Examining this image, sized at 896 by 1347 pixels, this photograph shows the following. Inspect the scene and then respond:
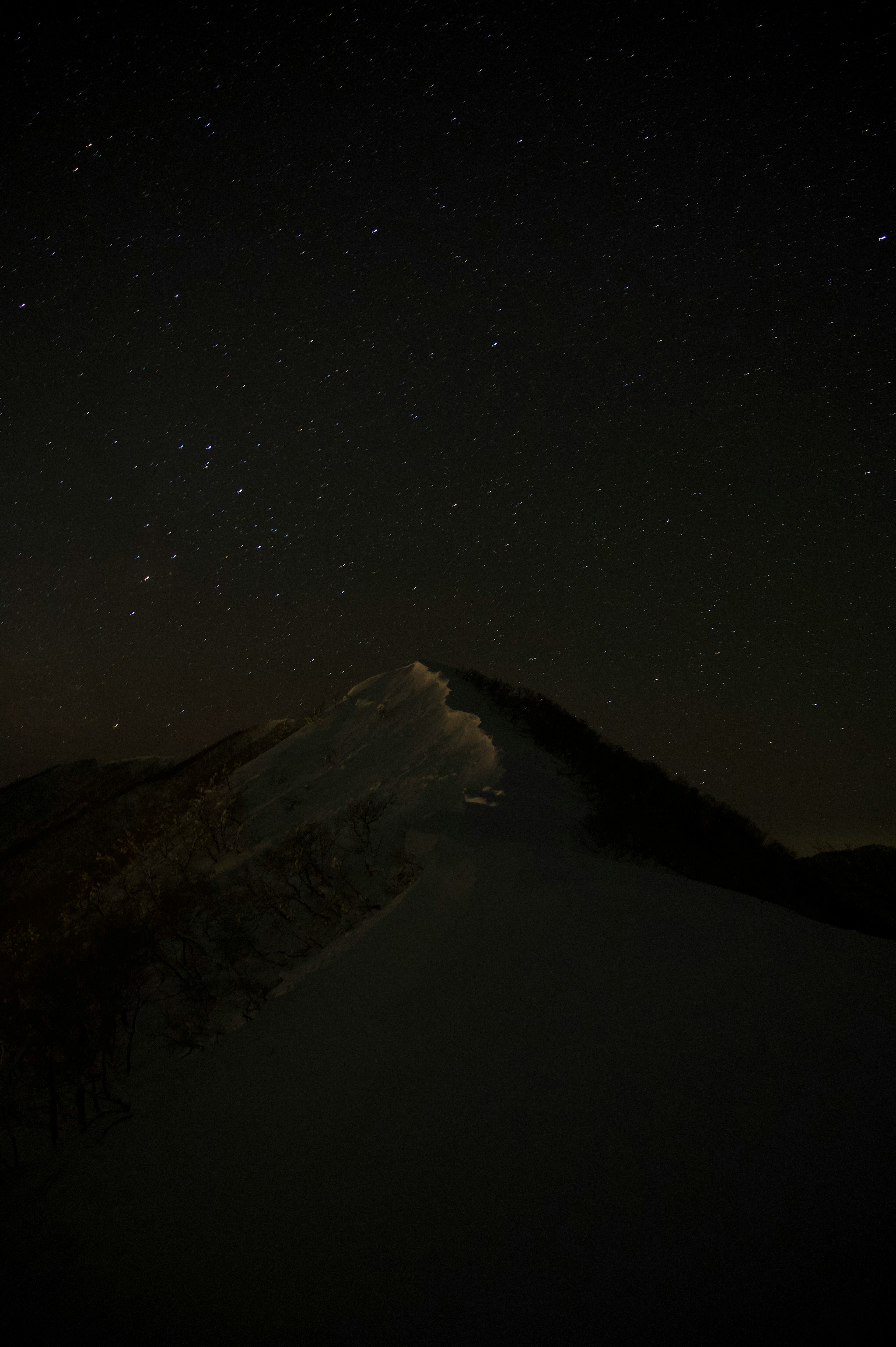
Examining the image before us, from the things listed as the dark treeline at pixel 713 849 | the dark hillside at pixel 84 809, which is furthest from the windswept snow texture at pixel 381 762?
the dark hillside at pixel 84 809

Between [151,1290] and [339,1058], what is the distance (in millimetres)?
1537

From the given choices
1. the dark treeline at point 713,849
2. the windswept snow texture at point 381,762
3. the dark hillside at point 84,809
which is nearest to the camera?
the dark treeline at point 713,849

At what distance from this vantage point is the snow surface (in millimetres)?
2604

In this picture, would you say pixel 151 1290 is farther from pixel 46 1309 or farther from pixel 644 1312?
pixel 644 1312

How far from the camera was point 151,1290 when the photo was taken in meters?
3.07

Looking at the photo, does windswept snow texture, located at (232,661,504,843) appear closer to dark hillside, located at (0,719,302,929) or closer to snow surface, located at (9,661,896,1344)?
snow surface, located at (9,661,896,1344)

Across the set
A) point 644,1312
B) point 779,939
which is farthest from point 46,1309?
point 779,939

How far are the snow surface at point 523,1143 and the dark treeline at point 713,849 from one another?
110 cm

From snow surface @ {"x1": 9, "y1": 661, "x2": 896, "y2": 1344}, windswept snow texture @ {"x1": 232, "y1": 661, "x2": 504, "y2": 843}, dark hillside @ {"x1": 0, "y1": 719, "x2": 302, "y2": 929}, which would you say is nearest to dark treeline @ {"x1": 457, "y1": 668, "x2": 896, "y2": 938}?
snow surface @ {"x1": 9, "y1": 661, "x2": 896, "y2": 1344}

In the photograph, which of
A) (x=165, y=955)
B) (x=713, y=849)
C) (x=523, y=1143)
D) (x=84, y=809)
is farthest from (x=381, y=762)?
(x=84, y=809)

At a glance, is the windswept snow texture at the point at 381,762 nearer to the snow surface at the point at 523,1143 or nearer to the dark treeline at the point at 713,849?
the dark treeline at the point at 713,849

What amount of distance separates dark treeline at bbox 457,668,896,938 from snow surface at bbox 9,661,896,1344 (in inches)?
43.1

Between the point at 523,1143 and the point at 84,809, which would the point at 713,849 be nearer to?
the point at 523,1143

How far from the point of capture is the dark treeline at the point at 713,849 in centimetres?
663
